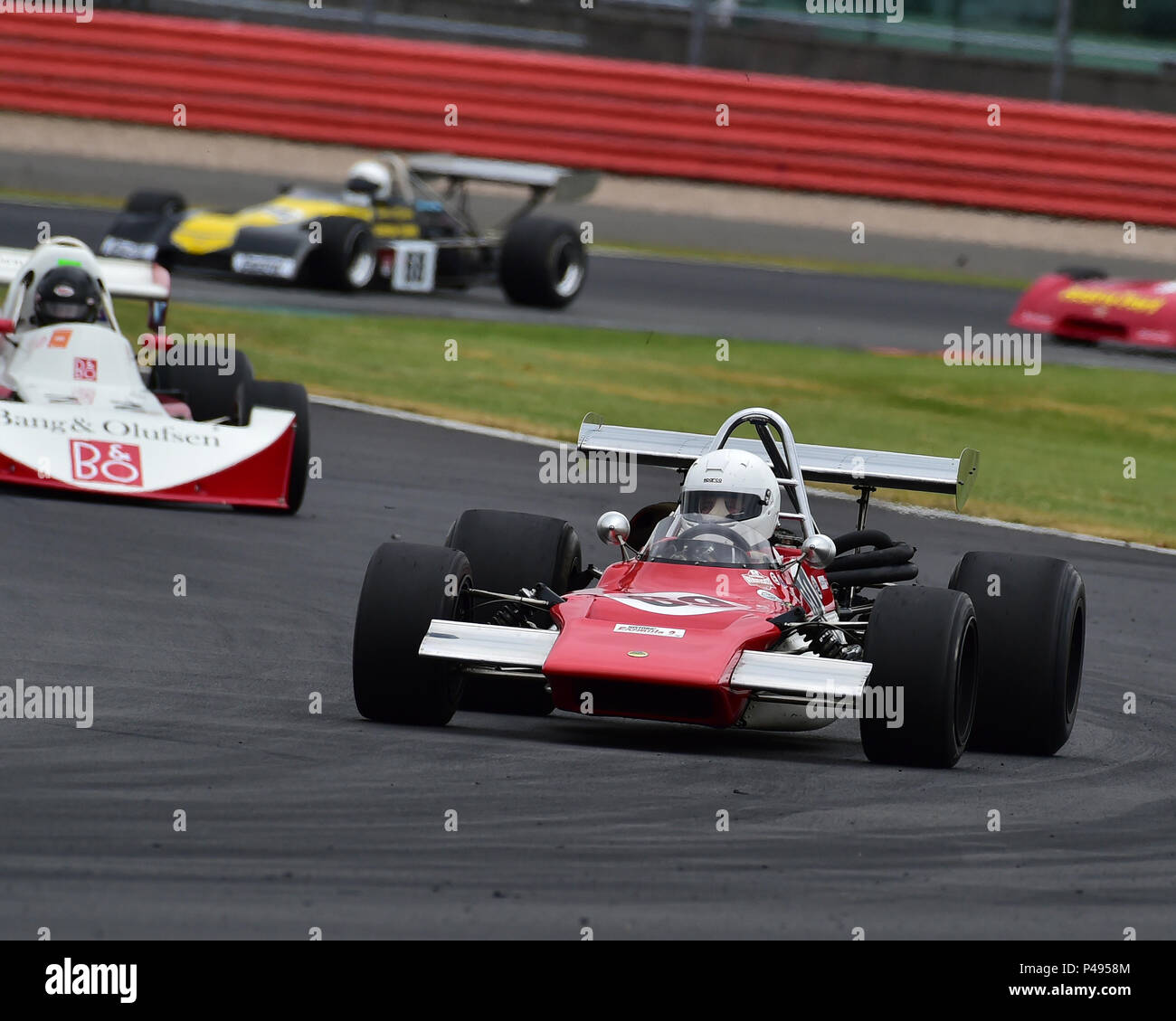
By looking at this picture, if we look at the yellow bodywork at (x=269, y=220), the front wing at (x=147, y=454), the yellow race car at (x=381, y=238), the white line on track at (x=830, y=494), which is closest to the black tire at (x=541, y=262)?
the yellow race car at (x=381, y=238)

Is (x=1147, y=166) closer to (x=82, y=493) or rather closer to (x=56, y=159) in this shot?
(x=56, y=159)

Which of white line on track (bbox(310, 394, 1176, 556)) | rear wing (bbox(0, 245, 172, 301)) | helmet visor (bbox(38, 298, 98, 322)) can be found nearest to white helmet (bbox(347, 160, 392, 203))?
white line on track (bbox(310, 394, 1176, 556))

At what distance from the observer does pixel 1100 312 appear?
2452cm

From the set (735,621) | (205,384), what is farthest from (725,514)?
(205,384)

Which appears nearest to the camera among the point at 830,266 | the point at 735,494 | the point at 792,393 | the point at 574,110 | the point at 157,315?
the point at 735,494

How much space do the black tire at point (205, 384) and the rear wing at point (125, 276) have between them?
50 cm

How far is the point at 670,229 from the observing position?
2900cm

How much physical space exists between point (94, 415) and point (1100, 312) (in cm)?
1403

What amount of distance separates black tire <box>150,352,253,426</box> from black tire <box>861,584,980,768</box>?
7020 mm

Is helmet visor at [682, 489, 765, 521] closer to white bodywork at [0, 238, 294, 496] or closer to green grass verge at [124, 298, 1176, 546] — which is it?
white bodywork at [0, 238, 294, 496]

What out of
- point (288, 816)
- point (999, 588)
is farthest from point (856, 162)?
point (288, 816)

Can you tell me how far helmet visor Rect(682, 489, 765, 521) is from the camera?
9.31 meters

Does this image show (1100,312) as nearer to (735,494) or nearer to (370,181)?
(370,181)

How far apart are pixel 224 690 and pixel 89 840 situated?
102 inches
